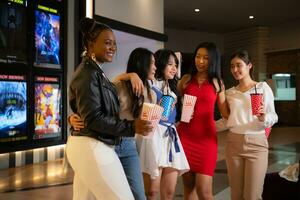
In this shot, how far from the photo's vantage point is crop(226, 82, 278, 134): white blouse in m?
2.69

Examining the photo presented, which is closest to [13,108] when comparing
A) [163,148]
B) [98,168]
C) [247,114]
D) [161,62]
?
[161,62]

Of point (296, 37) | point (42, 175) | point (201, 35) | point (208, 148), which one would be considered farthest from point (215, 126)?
point (201, 35)

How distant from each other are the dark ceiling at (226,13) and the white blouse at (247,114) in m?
10.1

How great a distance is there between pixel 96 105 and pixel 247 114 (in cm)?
139

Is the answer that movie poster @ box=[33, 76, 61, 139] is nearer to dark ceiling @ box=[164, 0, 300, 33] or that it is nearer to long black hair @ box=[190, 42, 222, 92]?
long black hair @ box=[190, 42, 222, 92]

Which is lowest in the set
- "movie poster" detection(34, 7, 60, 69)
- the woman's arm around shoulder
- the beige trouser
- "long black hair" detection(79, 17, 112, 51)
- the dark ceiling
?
the beige trouser

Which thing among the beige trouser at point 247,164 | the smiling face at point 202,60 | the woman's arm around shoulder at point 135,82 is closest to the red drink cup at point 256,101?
the beige trouser at point 247,164

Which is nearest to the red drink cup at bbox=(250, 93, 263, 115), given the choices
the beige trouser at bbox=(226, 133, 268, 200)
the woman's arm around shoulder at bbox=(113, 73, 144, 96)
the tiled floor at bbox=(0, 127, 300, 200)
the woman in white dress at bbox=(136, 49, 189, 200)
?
the beige trouser at bbox=(226, 133, 268, 200)

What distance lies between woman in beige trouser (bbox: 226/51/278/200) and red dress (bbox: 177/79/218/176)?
144mm

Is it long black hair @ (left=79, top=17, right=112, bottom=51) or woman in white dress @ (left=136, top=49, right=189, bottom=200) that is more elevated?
long black hair @ (left=79, top=17, right=112, bottom=51)

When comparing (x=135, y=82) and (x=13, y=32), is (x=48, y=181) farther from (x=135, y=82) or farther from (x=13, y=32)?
(x=135, y=82)

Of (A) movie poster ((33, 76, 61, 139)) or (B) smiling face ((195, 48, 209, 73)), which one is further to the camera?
(A) movie poster ((33, 76, 61, 139))

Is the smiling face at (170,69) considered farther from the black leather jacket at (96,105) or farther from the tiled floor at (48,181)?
the tiled floor at (48,181)

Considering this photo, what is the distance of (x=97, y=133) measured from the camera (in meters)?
1.72
